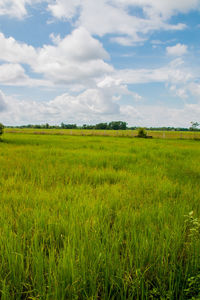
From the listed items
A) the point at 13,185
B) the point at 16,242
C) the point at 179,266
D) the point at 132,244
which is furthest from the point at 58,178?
the point at 179,266

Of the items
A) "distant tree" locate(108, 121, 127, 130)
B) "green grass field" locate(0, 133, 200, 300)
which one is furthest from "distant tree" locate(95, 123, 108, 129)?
"green grass field" locate(0, 133, 200, 300)

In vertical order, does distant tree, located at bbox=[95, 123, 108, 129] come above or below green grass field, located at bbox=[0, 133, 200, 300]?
above

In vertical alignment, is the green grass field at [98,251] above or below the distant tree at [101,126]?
below

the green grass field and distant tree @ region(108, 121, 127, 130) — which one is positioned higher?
distant tree @ region(108, 121, 127, 130)

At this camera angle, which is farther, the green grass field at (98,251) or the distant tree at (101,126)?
the distant tree at (101,126)

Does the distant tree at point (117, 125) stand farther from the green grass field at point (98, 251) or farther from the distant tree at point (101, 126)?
the green grass field at point (98, 251)

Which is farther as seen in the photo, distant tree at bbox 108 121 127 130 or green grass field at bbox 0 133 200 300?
distant tree at bbox 108 121 127 130

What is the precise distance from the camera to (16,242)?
1787 millimetres

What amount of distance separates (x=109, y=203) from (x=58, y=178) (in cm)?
214

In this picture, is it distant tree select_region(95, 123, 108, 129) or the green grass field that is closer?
the green grass field

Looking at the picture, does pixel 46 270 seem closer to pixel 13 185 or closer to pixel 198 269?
pixel 198 269

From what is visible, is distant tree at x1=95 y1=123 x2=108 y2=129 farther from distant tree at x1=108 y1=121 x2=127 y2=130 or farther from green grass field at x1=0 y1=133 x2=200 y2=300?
green grass field at x1=0 y1=133 x2=200 y2=300

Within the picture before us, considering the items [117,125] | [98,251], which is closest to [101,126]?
[117,125]

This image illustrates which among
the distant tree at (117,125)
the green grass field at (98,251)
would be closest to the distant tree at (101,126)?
the distant tree at (117,125)
